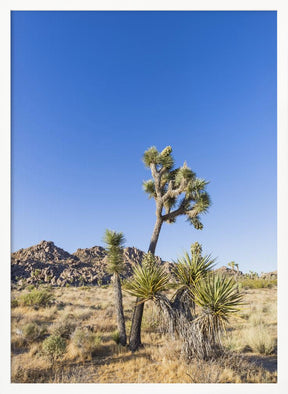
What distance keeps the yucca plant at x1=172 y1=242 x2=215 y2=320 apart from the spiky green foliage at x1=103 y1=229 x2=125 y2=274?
1.17m

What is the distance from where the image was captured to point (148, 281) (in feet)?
13.6

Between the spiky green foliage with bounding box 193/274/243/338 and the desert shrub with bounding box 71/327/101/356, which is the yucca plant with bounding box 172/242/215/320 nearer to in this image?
the spiky green foliage with bounding box 193/274/243/338

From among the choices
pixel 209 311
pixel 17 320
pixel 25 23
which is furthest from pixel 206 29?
pixel 17 320

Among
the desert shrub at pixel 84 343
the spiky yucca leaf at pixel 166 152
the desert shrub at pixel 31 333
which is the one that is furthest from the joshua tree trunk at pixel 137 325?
the desert shrub at pixel 31 333

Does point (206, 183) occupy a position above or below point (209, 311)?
above

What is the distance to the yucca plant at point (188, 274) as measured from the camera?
437 centimetres

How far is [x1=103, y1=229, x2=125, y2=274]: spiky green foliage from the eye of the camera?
498 cm

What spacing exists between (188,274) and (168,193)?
1.70m

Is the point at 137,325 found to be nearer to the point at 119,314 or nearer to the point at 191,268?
the point at 119,314

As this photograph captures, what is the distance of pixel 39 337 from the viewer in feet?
18.2

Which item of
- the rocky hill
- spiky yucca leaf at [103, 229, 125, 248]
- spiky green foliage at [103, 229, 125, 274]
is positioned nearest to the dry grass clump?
spiky green foliage at [103, 229, 125, 274]
